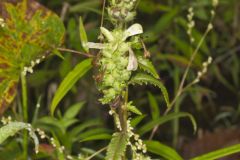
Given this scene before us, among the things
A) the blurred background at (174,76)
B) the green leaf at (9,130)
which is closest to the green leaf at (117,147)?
the green leaf at (9,130)

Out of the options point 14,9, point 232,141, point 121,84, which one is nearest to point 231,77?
point 232,141

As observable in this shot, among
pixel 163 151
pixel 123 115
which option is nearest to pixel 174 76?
pixel 163 151

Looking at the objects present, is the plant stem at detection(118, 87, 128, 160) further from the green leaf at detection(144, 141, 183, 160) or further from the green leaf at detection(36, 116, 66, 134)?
the green leaf at detection(36, 116, 66, 134)

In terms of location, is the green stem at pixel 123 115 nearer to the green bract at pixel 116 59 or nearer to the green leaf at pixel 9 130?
the green bract at pixel 116 59

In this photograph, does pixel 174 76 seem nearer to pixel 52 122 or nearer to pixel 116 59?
pixel 52 122

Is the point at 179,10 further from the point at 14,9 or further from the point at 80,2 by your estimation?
the point at 14,9
